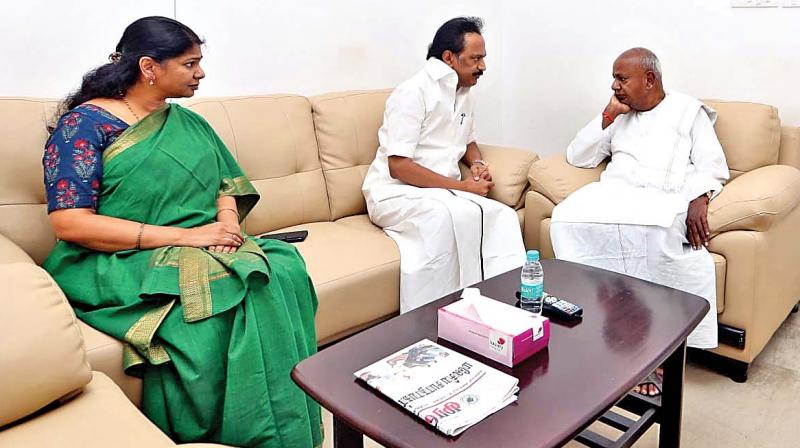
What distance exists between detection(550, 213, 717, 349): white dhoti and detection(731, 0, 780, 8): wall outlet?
1.17 metres

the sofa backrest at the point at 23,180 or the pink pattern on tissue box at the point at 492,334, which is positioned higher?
the sofa backrest at the point at 23,180

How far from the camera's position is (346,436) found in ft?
4.63

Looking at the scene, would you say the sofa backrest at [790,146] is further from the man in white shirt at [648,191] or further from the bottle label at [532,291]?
the bottle label at [532,291]

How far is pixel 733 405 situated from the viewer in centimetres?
212

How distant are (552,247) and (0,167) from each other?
1847 mm

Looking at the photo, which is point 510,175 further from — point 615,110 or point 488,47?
point 488,47

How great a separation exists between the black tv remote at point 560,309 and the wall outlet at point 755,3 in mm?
1972

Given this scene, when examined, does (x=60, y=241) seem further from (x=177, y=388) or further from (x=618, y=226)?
(x=618, y=226)

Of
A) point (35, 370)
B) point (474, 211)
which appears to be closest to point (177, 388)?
point (35, 370)

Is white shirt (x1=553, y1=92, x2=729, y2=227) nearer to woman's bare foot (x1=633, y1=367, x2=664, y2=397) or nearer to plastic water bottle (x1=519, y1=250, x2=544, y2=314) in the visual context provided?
woman's bare foot (x1=633, y1=367, x2=664, y2=397)

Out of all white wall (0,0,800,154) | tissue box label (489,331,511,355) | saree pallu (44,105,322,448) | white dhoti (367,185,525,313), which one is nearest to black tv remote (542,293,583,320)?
tissue box label (489,331,511,355)

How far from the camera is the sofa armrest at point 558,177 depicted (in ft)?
8.69

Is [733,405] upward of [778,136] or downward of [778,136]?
downward

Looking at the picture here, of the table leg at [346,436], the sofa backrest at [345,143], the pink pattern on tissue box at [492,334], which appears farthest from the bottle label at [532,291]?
the sofa backrest at [345,143]
